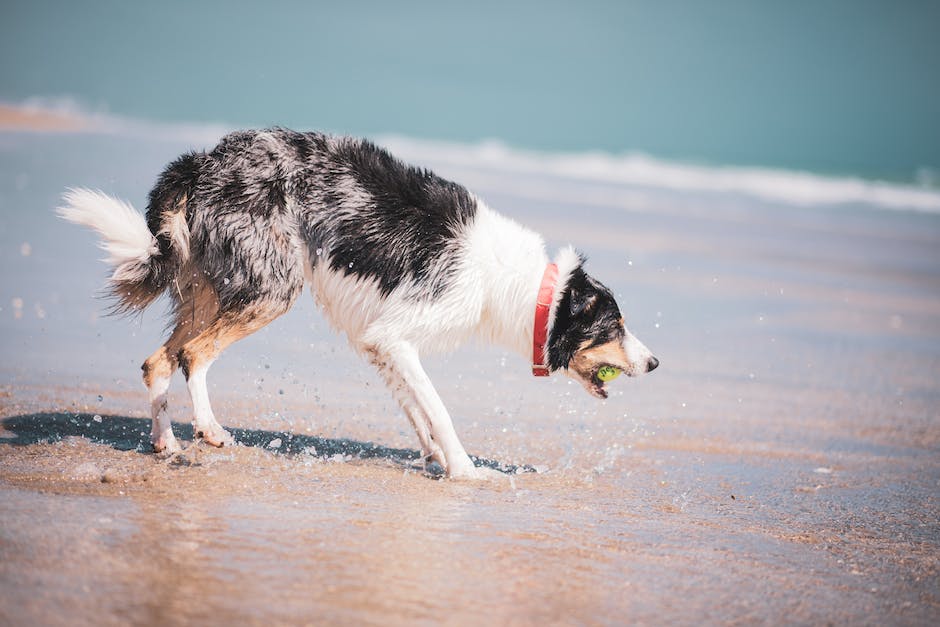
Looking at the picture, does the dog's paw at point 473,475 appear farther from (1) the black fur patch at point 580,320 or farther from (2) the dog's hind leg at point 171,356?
(2) the dog's hind leg at point 171,356

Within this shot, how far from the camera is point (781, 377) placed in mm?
7223

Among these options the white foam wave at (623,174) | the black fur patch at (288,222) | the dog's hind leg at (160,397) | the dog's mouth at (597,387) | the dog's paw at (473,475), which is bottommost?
the dog's paw at (473,475)

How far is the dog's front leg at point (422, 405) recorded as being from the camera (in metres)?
4.55

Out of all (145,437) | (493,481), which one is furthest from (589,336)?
(145,437)

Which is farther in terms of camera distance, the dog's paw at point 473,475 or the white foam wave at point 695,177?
the white foam wave at point 695,177

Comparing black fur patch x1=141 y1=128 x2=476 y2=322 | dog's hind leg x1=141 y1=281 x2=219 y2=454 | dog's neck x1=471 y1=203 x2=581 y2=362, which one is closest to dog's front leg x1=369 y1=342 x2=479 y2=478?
black fur patch x1=141 y1=128 x2=476 y2=322

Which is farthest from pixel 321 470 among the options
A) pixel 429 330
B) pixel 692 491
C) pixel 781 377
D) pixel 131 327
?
pixel 781 377

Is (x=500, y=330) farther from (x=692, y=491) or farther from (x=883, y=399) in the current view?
(x=883, y=399)

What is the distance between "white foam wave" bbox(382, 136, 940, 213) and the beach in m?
14.7

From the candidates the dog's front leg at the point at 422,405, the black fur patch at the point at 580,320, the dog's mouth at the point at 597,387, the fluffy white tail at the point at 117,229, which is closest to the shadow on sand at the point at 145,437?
the dog's front leg at the point at 422,405

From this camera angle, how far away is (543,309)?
4.70m

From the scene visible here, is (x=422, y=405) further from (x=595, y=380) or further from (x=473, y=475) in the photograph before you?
(x=595, y=380)

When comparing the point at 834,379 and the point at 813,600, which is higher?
the point at 834,379

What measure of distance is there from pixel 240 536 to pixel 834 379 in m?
5.41
